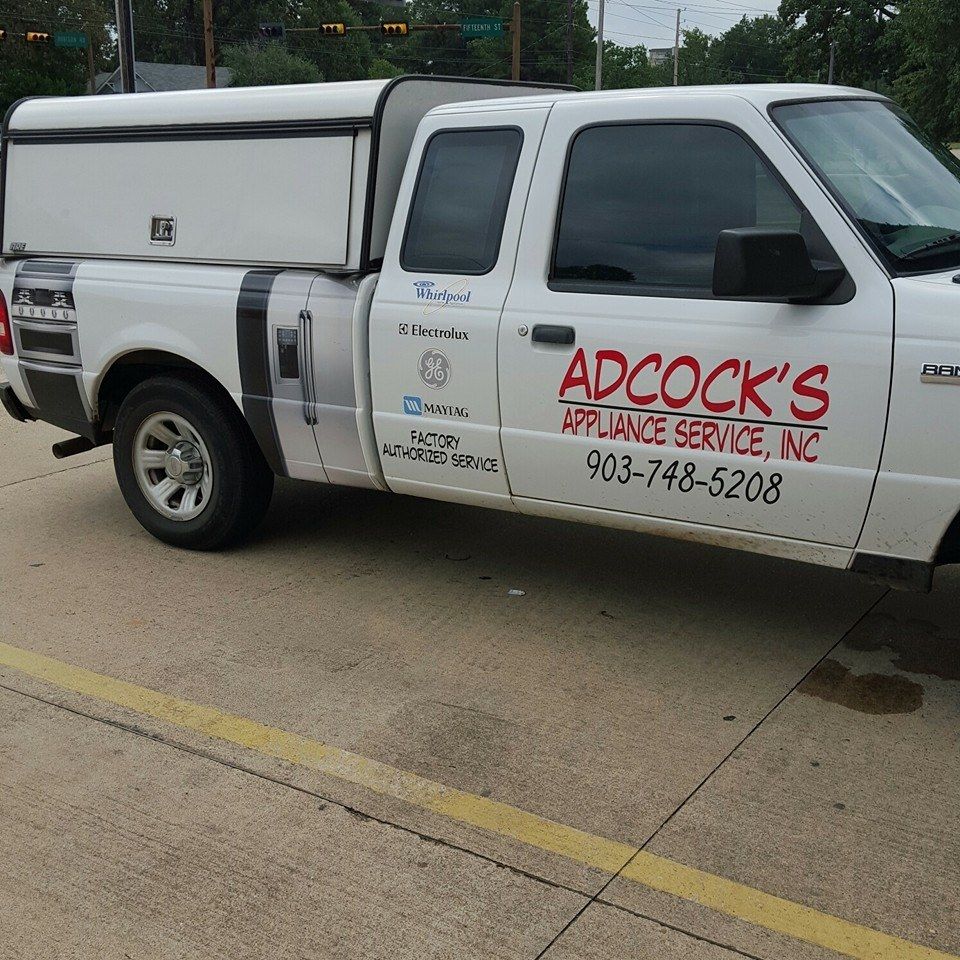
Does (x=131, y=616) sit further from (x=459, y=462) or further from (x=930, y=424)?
(x=930, y=424)

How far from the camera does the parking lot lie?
122 inches

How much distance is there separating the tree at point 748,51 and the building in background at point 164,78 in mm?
72237

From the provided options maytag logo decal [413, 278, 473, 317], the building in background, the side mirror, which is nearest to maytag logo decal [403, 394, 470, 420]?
maytag logo decal [413, 278, 473, 317]

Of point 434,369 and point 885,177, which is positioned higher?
point 885,177

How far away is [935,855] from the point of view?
3.29 meters

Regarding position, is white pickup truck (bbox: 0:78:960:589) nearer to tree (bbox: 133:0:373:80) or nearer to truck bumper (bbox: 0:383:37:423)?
truck bumper (bbox: 0:383:37:423)

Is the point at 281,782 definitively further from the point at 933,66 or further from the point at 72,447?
the point at 933,66

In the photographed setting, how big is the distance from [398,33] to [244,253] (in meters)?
33.7

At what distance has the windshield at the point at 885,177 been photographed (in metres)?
4.01

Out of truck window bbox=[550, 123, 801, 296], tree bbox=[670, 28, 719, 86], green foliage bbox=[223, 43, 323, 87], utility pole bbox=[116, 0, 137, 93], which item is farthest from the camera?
tree bbox=[670, 28, 719, 86]

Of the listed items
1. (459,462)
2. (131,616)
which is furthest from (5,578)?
(459,462)

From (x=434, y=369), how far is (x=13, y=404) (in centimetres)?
278

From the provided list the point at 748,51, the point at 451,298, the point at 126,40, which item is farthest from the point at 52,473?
the point at 748,51

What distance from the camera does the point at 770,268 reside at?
12.4ft
